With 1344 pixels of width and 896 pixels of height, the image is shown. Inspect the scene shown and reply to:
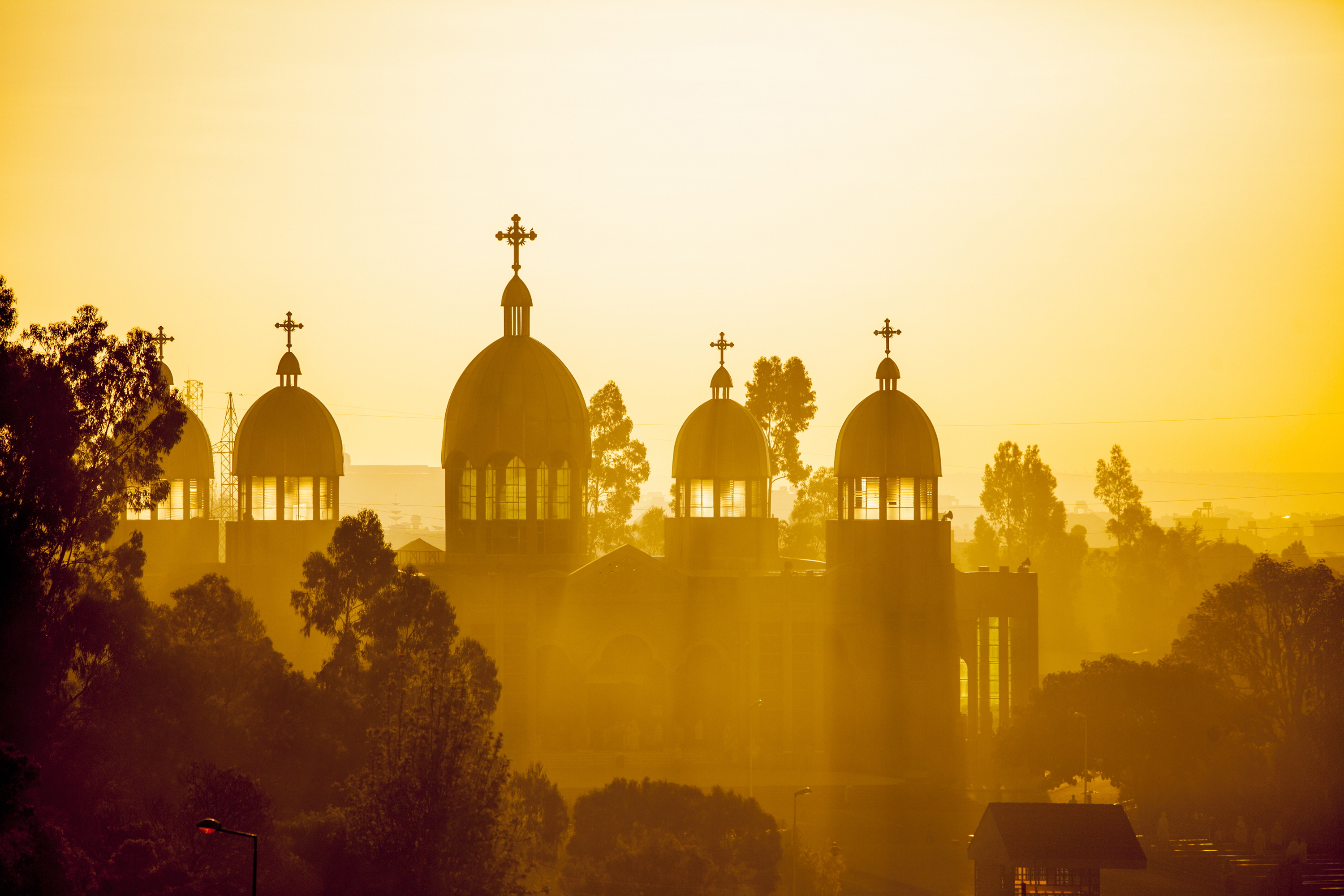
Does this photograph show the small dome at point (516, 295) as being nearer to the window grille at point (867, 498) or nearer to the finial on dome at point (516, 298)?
the finial on dome at point (516, 298)

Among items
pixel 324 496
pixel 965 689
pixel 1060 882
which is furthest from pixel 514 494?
pixel 1060 882

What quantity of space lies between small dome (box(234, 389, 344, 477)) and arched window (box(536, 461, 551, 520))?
26.4 ft

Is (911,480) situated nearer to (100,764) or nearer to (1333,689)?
(1333,689)

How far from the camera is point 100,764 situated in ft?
111

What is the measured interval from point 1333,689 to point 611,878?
29102mm

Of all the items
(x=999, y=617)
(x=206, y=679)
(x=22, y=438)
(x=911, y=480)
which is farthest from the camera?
(x=999, y=617)

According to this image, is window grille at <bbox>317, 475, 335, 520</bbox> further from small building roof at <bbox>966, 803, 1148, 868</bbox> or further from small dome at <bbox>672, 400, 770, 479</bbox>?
small building roof at <bbox>966, 803, 1148, 868</bbox>

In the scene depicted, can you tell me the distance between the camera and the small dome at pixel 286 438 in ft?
191

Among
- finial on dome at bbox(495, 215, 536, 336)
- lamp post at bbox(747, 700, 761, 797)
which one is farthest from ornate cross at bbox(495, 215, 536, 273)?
lamp post at bbox(747, 700, 761, 797)

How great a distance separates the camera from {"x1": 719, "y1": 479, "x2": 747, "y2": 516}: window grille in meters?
59.0

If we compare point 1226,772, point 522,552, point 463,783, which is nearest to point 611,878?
point 463,783

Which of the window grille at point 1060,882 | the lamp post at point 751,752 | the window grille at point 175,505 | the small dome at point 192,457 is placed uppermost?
the small dome at point 192,457

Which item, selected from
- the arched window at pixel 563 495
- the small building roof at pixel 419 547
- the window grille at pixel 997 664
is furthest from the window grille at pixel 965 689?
the small building roof at pixel 419 547

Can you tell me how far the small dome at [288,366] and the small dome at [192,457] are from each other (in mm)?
5316
